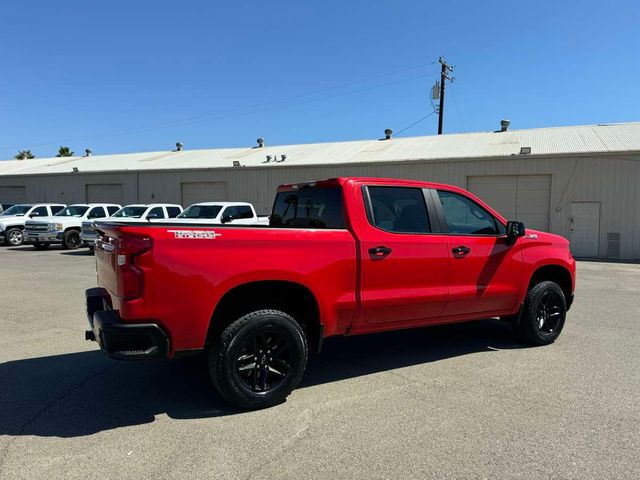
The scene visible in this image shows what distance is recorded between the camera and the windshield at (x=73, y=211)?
1989 cm

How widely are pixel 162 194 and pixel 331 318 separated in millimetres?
24763

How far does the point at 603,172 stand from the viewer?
18.1 metres

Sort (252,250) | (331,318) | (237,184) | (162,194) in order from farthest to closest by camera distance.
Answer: (162,194), (237,184), (331,318), (252,250)

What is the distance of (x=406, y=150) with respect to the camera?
23.5 m

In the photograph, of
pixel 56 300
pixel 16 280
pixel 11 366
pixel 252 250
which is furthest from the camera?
pixel 16 280

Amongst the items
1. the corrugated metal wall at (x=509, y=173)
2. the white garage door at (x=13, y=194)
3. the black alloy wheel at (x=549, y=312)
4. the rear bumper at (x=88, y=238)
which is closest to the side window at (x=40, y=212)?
the rear bumper at (x=88, y=238)

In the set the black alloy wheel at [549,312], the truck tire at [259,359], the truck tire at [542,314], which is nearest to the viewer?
the truck tire at [259,359]

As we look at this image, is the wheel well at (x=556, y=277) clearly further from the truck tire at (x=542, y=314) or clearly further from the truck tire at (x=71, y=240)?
the truck tire at (x=71, y=240)

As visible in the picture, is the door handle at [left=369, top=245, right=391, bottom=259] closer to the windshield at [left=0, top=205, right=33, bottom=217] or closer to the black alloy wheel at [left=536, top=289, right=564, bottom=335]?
the black alloy wheel at [left=536, top=289, right=564, bottom=335]

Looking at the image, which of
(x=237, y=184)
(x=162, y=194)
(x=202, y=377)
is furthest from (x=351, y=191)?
(x=162, y=194)

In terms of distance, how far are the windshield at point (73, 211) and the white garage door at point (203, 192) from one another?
267 inches

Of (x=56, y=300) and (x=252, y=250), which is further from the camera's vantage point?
(x=56, y=300)

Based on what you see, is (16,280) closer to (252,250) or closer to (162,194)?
(252,250)

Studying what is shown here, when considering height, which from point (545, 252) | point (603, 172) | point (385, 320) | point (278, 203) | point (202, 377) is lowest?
point (202, 377)
